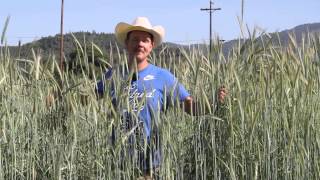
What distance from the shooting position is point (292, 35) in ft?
6.88

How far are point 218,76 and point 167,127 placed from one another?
0.24 m

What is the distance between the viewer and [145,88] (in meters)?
1.93

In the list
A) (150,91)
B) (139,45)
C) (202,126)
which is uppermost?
(139,45)

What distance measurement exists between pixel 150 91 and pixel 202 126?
27 cm

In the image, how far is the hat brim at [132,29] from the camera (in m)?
2.24

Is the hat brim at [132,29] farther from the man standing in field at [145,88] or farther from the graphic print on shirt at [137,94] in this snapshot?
the graphic print on shirt at [137,94]

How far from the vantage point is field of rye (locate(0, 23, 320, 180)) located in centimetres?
184

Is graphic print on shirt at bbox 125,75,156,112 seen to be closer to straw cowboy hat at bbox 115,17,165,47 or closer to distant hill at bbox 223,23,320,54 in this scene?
straw cowboy hat at bbox 115,17,165,47

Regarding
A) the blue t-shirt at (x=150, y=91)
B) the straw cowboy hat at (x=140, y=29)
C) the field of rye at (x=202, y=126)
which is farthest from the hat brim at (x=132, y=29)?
the field of rye at (x=202, y=126)

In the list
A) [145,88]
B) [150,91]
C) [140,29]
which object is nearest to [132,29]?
[140,29]

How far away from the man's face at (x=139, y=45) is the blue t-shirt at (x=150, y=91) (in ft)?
0.17

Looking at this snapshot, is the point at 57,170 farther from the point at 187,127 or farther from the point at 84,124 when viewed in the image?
the point at 187,127

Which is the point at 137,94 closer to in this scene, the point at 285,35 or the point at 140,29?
the point at 140,29

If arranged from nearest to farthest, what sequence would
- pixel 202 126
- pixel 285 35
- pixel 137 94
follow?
pixel 202 126, pixel 137 94, pixel 285 35
